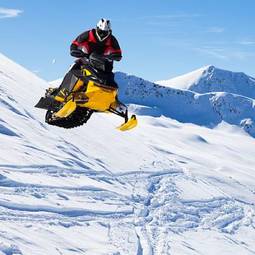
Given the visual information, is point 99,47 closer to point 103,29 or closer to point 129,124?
point 103,29

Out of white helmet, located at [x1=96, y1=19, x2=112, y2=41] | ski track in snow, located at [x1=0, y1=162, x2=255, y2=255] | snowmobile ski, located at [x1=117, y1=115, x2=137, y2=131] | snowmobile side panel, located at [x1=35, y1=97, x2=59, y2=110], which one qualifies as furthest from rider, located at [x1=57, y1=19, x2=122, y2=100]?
ski track in snow, located at [x1=0, y1=162, x2=255, y2=255]

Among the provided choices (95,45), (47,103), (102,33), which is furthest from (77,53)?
(47,103)

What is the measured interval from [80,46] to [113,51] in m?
0.48

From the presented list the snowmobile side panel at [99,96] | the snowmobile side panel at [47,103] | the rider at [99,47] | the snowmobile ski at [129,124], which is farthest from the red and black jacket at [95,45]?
the snowmobile side panel at [47,103]

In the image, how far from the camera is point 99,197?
3975 centimetres

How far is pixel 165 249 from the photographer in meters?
35.0

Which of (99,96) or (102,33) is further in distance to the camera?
(99,96)

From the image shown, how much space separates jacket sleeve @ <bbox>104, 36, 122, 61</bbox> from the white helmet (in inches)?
6.8

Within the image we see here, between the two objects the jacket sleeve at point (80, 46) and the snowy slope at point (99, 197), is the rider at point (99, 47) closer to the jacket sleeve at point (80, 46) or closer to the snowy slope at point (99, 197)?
the jacket sleeve at point (80, 46)

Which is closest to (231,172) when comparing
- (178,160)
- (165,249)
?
(178,160)

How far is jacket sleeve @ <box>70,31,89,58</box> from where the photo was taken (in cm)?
793

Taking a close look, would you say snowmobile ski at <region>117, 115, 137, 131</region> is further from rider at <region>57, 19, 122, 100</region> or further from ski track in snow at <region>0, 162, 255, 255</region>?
ski track in snow at <region>0, 162, 255, 255</region>

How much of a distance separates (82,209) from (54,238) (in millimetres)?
5605

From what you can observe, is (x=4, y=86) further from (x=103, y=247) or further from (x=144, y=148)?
(x=103, y=247)
